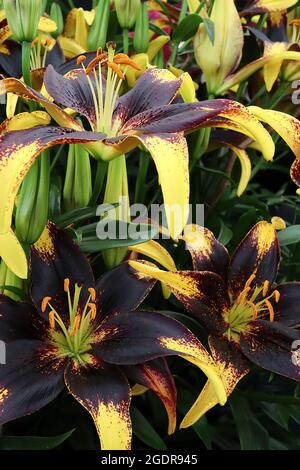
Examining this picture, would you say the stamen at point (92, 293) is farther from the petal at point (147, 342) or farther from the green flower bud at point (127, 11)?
the green flower bud at point (127, 11)

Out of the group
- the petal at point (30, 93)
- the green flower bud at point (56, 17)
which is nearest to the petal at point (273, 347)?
the petal at point (30, 93)

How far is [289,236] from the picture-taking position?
60 centimetres

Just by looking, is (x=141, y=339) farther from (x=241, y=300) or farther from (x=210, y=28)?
(x=210, y=28)

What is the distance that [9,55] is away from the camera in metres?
0.63

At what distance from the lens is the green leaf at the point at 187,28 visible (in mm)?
594

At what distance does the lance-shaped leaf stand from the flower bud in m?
0.20

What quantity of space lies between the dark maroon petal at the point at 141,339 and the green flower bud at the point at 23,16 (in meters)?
0.20

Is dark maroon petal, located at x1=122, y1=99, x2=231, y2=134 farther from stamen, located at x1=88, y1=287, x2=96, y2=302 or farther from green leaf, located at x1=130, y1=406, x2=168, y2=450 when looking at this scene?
green leaf, located at x1=130, y1=406, x2=168, y2=450

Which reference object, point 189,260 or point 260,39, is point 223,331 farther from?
point 260,39

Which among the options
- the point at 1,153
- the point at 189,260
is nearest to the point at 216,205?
the point at 189,260

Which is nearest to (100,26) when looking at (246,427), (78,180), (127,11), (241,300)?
(127,11)

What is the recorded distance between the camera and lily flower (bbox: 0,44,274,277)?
38cm

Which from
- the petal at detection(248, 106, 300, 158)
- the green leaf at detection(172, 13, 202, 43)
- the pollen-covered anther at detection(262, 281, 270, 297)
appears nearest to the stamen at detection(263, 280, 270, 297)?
the pollen-covered anther at detection(262, 281, 270, 297)
